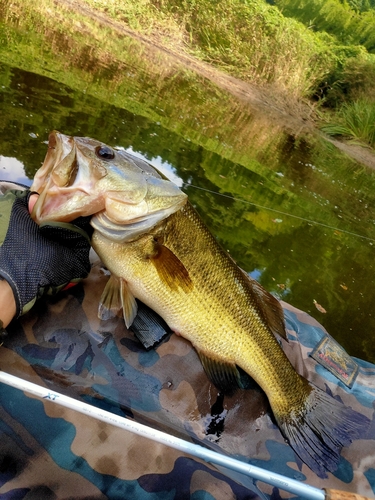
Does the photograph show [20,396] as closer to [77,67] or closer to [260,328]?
[260,328]

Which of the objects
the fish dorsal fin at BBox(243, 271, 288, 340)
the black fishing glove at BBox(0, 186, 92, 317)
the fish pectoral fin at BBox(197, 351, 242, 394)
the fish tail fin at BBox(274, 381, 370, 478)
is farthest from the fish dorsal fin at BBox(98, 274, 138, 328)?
the fish tail fin at BBox(274, 381, 370, 478)

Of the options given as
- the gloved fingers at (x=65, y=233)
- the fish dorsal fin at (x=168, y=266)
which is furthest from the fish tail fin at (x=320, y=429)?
the gloved fingers at (x=65, y=233)

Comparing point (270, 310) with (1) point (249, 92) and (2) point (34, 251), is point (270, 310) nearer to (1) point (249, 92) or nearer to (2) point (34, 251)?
(2) point (34, 251)

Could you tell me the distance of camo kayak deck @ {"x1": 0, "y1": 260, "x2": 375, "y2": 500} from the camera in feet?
5.29

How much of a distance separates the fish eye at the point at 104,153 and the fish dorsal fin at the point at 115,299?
585 millimetres

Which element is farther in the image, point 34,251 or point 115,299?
point 115,299

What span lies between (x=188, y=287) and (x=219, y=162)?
4988 mm

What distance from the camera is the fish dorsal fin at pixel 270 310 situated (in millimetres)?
2291

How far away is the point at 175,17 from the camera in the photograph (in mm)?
18688

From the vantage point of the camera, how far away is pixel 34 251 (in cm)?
186

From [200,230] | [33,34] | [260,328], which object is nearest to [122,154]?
[200,230]

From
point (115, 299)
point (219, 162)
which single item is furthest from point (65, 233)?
point (219, 162)

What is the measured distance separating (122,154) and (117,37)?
1545cm

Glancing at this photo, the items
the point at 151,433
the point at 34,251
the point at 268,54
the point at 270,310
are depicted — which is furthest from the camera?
the point at 268,54
